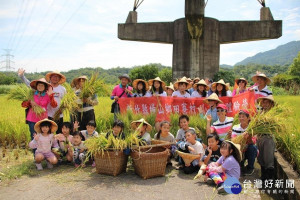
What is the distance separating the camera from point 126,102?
6.07 m

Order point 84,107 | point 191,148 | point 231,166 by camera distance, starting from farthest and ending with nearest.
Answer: point 84,107
point 191,148
point 231,166

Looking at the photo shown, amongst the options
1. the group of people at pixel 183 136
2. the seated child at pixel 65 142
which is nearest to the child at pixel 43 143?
the group of people at pixel 183 136

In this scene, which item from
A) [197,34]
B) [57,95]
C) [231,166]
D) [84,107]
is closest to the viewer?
[231,166]

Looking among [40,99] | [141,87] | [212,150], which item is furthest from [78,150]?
[212,150]

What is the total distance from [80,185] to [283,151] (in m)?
3.30

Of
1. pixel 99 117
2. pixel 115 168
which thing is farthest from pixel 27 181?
pixel 99 117

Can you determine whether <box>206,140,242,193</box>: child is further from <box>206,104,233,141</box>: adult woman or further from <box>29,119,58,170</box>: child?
<box>29,119,58,170</box>: child

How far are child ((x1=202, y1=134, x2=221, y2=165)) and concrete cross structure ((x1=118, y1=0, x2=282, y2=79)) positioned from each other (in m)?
8.60

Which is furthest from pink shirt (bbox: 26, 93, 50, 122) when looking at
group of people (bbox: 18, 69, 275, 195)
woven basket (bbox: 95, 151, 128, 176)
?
woven basket (bbox: 95, 151, 128, 176)

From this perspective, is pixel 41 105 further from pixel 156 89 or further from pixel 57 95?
pixel 156 89

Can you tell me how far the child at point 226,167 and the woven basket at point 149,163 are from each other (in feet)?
2.22

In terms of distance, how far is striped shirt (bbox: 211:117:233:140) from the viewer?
456 centimetres

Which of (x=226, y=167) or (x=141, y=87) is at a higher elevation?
(x=141, y=87)

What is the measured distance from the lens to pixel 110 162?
4055mm
